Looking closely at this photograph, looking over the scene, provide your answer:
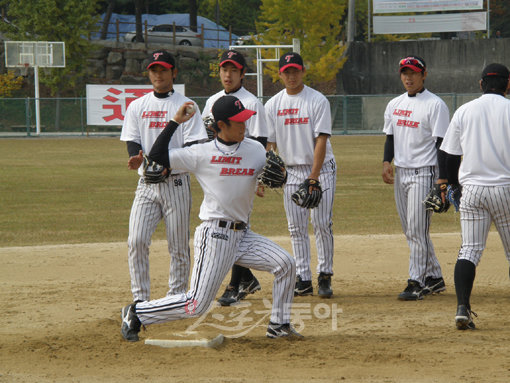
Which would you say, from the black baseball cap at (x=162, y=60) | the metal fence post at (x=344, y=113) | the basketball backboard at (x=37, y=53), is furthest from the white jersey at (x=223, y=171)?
the basketball backboard at (x=37, y=53)

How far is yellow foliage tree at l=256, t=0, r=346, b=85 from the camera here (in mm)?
40188

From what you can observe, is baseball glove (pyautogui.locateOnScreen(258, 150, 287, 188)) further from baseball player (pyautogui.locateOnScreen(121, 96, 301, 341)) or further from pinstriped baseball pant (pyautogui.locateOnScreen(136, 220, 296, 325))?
pinstriped baseball pant (pyautogui.locateOnScreen(136, 220, 296, 325))

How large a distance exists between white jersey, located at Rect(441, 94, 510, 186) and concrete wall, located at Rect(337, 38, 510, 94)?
35.3 m

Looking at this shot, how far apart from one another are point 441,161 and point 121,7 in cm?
5117

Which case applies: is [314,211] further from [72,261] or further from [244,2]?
[244,2]

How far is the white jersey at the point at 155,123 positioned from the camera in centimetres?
591

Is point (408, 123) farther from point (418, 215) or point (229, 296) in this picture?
point (229, 296)

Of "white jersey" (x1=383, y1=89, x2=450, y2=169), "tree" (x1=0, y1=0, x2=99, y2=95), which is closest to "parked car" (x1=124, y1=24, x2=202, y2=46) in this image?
"tree" (x1=0, y1=0, x2=99, y2=95)

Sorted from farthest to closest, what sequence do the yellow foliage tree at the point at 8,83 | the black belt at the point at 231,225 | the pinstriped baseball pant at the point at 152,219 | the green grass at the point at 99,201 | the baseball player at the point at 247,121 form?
1. the yellow foliage tree at the point at 8,83
2. the green grass at the point at 99,201
3. the baseball player at the point at 247,121
4. the pinstriped baseball pant at the point at 152,219
5. the black belt at the point at 231,225

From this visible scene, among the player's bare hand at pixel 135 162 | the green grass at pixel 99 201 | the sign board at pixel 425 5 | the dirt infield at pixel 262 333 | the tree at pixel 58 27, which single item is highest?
the sign board at pixel 425 5

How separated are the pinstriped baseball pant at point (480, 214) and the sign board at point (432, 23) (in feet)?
127

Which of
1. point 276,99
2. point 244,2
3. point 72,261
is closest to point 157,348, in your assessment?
point 276,99

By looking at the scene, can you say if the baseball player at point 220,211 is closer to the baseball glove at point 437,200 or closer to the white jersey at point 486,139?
the white jersey at point 486,139

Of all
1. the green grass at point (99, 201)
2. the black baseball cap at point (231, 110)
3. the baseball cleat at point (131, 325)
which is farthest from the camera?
the green grass at point (99, 201)
